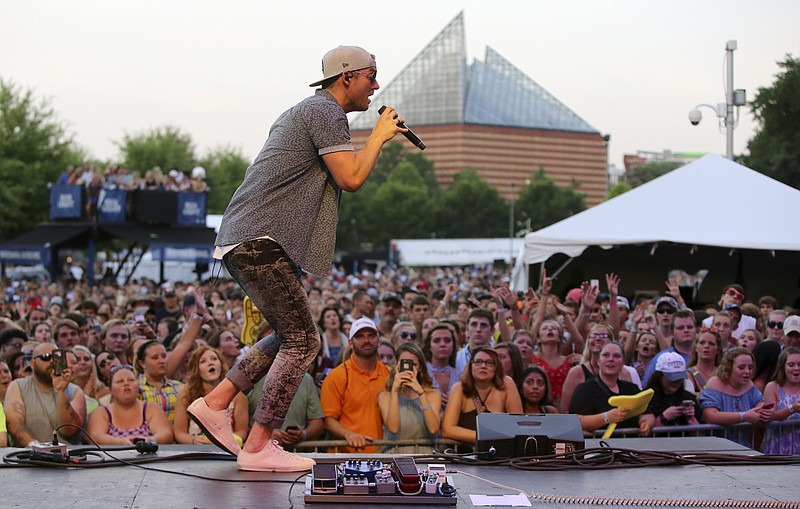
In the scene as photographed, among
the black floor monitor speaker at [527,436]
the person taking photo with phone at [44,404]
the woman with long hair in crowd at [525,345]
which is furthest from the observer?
the woman with long hair in crowd at [525,345]

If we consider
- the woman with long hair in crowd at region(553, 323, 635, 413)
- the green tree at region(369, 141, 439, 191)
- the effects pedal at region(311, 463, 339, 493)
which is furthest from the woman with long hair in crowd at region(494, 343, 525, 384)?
the green tree at region(369, 141, 439, 191)

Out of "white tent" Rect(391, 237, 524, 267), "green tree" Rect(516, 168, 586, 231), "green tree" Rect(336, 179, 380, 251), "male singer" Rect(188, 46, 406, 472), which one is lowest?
"male singer" Rect(188, 46, 406, 472)

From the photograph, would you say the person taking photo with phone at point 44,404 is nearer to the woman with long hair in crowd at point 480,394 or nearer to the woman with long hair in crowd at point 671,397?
the woman with long hair in crowd at point 480,394

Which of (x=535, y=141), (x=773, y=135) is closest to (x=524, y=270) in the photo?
(x=773, y=135)

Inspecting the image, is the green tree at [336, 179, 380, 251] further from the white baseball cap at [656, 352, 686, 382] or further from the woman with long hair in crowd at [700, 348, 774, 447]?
the white baseball cap at [656, 352, 686, 382]

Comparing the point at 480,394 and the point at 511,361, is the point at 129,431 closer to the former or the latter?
the point at 480,394

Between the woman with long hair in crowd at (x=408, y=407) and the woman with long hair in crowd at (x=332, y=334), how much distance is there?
2895 millimetres

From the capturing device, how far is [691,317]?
962 centimetres

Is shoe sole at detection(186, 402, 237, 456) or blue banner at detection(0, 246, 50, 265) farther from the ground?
blue banner at detection(0, 246, 50, 265)

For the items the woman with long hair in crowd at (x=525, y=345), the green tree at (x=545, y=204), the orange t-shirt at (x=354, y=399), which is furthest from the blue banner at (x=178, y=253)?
the green tree at (x=545, y=204)

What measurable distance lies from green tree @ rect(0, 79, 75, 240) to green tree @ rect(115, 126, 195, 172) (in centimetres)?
1334

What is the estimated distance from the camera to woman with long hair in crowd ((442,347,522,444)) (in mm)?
7160

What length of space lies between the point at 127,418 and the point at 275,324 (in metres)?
2.52

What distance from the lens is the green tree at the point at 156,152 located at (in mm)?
60531
